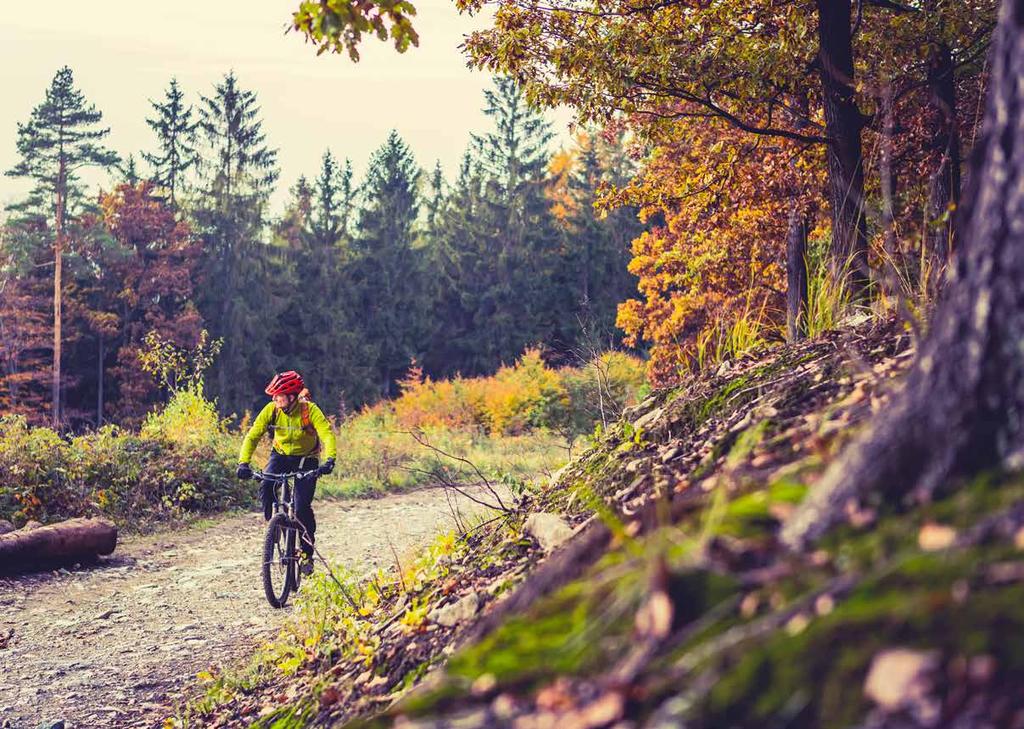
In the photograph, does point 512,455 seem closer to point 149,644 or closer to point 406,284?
point 149,644

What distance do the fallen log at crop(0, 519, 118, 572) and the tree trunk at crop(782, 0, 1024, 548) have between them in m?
9.90

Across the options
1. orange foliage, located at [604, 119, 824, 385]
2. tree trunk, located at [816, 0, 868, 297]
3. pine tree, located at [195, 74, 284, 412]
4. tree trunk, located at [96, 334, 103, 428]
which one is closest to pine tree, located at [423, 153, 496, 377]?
pine tree, located at [195, 74, 284, 412]

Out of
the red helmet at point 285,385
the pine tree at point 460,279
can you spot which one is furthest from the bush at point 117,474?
the pine tree at point 460,279

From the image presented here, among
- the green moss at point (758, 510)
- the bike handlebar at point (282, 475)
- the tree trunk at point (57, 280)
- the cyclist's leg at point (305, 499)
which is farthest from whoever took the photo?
the tree trunk at point (57, 280)

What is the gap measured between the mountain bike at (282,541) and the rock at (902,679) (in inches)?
284

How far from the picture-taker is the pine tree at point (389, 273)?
53281 mm

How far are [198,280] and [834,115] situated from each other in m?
40.5

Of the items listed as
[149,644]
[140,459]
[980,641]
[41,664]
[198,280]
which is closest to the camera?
[980,641]

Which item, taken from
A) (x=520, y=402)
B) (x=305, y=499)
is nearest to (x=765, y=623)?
(x=305, y=499)

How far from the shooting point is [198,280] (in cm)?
4544

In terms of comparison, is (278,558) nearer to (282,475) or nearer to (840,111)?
(282,475)

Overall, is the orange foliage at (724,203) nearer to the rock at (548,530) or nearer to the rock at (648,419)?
the rock at (648,419)

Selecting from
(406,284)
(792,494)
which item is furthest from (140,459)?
(406,284)

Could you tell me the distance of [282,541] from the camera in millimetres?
8625
